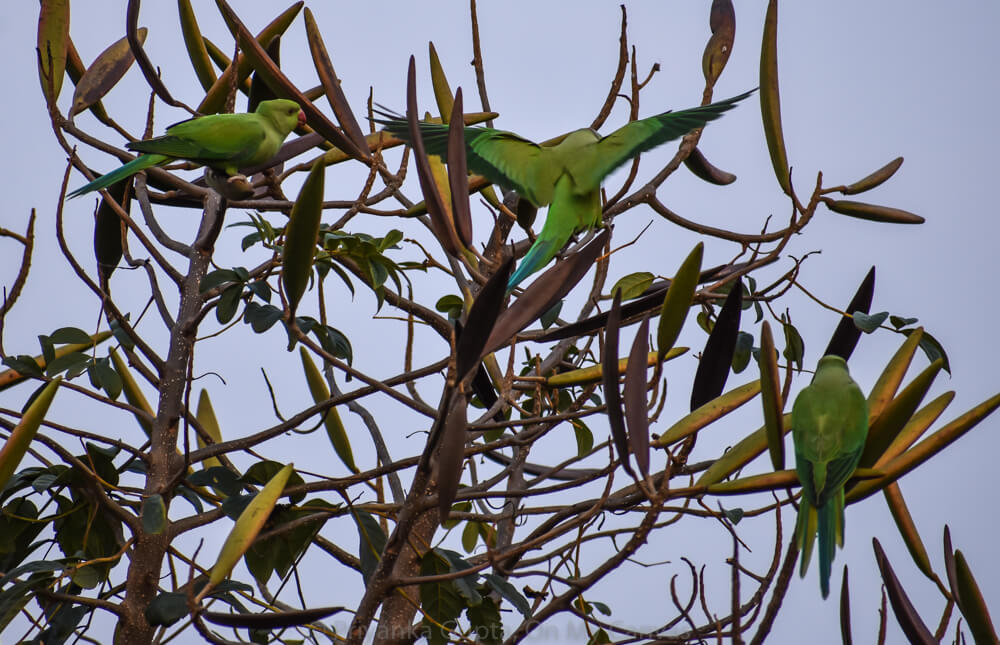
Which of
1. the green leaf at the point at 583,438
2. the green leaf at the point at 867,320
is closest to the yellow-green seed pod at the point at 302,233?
the green leaf at the point at 867,320

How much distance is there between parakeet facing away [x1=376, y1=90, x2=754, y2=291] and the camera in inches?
36.4

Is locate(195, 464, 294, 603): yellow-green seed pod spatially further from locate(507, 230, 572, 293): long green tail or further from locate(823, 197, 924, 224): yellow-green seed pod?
locate(823, 197, 924, 224): yellow-green seed pod

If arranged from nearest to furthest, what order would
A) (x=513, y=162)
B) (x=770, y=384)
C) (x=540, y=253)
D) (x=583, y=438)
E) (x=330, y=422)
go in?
(x=770, y=384) < (x=540, y=253) < (x=513, y=162) < (x=330, y=422) < (x=583, y=438)

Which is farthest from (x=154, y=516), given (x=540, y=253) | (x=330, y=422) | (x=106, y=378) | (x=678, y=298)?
(x=678, y=298)

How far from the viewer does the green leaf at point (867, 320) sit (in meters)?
0.94

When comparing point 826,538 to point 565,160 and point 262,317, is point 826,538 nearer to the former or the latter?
point 565,160

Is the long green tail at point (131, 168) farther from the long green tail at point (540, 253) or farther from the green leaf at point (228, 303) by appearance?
the long green tail at point (540, 253)

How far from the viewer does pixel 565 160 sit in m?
0.97

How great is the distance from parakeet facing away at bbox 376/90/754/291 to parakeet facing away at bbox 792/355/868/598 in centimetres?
29

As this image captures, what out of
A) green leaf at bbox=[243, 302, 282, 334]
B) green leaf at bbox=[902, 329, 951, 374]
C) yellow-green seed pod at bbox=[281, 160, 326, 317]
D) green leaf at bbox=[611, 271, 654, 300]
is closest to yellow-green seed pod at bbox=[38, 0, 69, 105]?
green leaf at bbox=[243, 302, 282, 334]

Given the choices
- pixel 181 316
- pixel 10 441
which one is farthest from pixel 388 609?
pixel 10 441

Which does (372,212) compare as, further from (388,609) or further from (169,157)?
(388,609)

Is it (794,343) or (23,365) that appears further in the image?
(794,343)

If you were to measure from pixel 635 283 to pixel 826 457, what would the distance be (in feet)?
1.70
